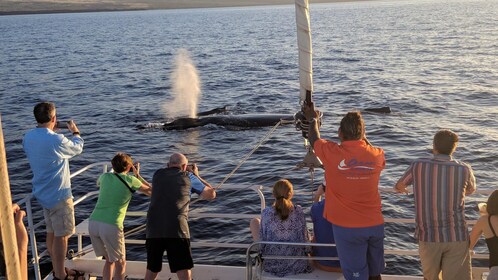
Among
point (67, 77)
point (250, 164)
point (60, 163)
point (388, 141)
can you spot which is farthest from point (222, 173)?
point (67, 77)

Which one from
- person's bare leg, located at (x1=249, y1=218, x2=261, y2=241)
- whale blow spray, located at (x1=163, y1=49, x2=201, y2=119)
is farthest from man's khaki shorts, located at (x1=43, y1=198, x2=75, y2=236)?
whale blow spray, located at (x1=163, y1=49, x2=201, y2=119)

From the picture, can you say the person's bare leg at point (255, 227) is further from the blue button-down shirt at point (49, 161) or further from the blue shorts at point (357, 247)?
the blue button-down shirt at point (49, 161)

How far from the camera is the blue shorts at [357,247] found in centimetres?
697

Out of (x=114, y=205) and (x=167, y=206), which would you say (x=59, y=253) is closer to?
(x=114, y=205)

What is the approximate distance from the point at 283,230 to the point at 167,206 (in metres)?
1.53

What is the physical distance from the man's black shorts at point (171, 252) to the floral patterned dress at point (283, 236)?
1.01m

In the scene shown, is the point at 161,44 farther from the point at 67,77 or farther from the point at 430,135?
the point at 430,135

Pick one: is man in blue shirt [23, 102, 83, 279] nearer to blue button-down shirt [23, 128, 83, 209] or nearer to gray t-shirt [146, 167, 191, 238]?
blue button-down shirt [23, 128, 83, 209]

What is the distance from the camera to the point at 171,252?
26.2 feet

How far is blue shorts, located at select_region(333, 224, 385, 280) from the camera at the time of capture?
697cm

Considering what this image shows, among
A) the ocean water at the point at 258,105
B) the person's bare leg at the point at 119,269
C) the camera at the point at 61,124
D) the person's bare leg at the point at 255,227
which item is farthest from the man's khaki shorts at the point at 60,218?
the ocean water at the point at 258,105

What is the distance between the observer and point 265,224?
25.8 feet

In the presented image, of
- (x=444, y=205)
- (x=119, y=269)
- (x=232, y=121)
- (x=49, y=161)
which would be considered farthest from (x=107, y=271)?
(x=232, y=121)

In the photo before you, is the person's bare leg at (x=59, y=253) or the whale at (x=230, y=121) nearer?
the person's bare leg at (x=59, y=253)
